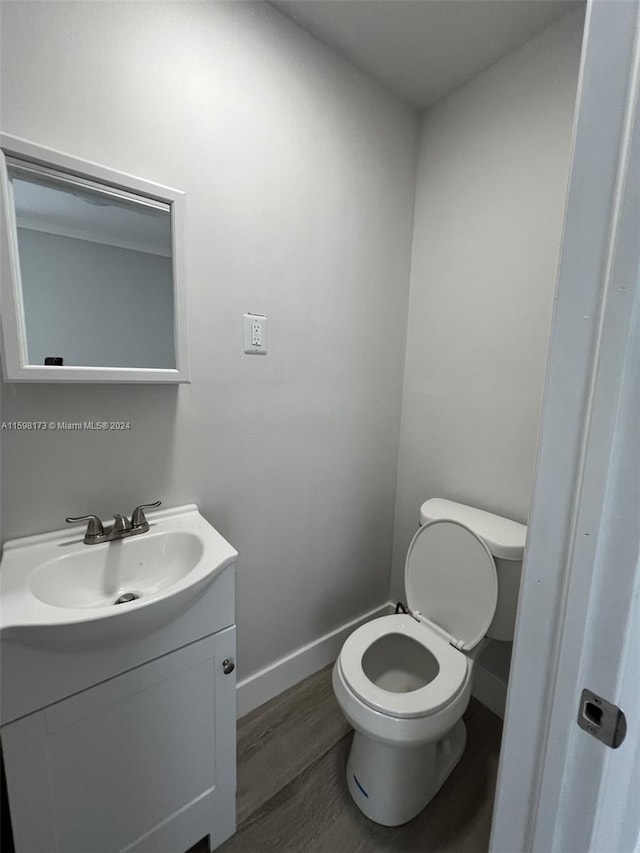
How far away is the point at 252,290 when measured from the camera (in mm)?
1250

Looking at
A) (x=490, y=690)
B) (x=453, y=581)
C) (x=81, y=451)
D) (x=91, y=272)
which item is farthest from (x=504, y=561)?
(x=91, y=272)

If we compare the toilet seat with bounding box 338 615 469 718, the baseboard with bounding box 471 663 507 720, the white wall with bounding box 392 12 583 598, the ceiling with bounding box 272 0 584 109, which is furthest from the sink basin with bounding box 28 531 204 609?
the ceiling with bounding box 272 0 584 109

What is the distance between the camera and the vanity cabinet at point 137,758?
76 centimetres

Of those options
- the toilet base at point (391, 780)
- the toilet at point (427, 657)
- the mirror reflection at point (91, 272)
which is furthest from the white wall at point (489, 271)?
the mirror reflection at point (91, 272)

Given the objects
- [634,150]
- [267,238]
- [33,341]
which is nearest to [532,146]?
[267,238]

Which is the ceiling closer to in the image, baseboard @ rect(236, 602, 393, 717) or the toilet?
the toilet

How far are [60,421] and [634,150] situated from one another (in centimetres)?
123

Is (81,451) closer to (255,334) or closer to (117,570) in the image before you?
(117,570)

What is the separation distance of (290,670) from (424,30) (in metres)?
2.47

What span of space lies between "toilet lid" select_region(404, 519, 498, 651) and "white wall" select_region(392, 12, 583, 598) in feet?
0.80

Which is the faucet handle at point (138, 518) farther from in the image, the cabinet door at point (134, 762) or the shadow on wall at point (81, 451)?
the cabinet door at point (134, 762)

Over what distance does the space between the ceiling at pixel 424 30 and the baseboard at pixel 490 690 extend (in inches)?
93.4

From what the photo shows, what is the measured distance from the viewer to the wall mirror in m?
0.86

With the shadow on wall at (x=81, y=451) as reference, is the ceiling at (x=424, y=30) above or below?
above
